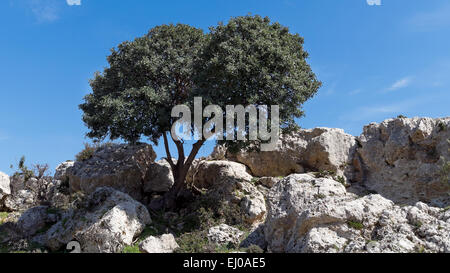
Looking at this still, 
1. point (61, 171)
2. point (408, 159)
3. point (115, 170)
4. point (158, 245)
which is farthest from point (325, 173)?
point (61, 171)

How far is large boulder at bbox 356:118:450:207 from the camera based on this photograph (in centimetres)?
2283

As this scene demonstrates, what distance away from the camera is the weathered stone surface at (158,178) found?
29.3 m

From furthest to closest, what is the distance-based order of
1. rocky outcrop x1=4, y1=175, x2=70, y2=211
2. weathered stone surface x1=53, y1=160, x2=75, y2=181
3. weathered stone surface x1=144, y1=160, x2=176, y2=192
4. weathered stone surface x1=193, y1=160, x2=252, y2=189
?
weathered stone surface x1=53, y1=160, x2=75, y2=181
rocky outcrop x1=4, y1=175, x2=70, y2=211
weathered stone surface x1=144, y1=160, x2=176, y2=192
weathered stone surface x1=193, y1=160, x2=252, y2=189

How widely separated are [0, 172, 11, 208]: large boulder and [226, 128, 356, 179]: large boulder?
62.7 ft

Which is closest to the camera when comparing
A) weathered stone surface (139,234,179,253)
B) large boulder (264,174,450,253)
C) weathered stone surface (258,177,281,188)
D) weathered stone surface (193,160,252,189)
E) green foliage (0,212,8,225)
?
large boulder (264,174,450,253)

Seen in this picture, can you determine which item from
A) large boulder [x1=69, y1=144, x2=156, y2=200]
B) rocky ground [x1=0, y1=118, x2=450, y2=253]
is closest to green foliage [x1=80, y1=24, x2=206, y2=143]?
large boulder [x1=69, y1=144, x2=156, y2=200]

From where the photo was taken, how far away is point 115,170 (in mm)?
28172

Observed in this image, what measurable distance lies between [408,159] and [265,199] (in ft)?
32.6

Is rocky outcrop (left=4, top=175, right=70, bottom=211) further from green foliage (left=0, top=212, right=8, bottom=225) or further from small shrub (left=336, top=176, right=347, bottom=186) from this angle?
small shrub (left=336, top=176, right=347, bottom=186)

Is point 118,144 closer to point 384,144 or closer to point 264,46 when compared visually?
point 264,46

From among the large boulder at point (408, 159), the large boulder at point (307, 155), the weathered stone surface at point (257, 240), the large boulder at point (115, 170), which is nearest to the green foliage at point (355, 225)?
the weathered stone surface at point (257, 240)

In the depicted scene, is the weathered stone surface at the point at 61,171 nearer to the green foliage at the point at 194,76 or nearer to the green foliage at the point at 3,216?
the green foliage at the point at 3,216

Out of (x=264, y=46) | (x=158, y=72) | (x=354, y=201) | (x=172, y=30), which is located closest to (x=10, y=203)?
(x=158, y=72)

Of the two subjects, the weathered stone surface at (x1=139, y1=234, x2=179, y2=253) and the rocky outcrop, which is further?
the rocky outcrop
